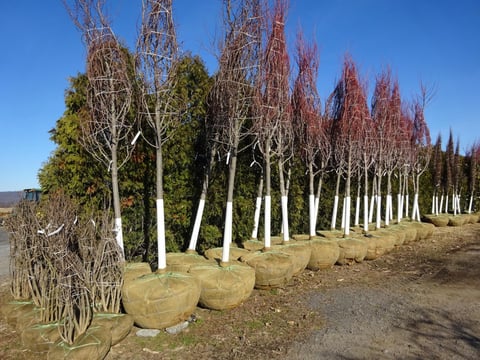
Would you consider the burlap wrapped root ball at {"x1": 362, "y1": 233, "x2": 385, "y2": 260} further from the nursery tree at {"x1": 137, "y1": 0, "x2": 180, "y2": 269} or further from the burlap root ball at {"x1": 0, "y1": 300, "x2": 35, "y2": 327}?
the burlap root ball at {"x1": 0, "y1": 300, "x2": 35, "y2": 327}

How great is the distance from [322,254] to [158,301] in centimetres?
404

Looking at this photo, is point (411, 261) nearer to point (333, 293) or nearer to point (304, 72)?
point (333, 293)

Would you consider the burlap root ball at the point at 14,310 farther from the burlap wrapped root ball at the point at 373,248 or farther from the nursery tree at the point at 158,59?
the burlap wrapped root ball at the point at 373,248

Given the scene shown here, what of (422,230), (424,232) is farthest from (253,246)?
(424,232)

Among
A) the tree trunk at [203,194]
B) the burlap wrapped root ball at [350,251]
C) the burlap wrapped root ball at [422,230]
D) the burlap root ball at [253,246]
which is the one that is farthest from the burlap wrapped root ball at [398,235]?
the tree trunk at [203,194]

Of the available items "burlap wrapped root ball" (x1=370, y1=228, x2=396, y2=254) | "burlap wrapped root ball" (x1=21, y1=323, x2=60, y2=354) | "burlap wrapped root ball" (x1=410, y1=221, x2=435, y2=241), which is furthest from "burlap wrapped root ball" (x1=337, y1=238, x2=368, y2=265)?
"burlap wrapped root ball" (x1=21, y1=323, x2=60, y2=354)

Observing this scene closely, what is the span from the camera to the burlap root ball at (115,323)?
3.73 metres

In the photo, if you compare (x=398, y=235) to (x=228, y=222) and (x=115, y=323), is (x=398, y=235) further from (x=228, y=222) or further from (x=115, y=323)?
(x=115, y=323)

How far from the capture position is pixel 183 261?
543 cm

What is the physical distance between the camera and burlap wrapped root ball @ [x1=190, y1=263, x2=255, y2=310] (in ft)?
15.3

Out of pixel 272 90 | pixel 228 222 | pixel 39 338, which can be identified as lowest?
pixel 39 338

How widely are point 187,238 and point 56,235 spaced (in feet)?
10.4

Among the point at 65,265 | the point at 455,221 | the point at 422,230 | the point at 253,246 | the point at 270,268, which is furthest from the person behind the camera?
the point at 455,221

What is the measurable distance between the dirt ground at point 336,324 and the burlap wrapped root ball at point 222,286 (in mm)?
152
